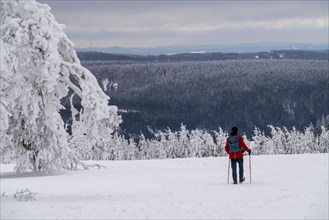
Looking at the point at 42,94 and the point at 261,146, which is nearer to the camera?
the point at 42,94

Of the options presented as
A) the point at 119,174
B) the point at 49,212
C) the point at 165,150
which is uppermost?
the point at 49,212

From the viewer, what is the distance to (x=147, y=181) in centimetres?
1631

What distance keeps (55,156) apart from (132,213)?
32.4 feet

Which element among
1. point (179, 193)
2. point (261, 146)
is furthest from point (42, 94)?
point (261, 146)

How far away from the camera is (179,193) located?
13.0m

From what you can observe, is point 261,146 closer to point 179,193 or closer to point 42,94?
point 42,94

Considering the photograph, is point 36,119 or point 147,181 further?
point 36,119

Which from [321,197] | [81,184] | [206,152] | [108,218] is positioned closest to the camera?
[108,218]

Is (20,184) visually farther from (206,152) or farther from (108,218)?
(206,152)

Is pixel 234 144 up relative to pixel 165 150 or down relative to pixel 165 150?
up

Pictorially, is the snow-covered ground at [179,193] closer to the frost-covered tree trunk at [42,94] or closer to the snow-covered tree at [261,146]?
the frost-covered tree trunk at [42,94]

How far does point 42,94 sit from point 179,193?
7625 millimetres

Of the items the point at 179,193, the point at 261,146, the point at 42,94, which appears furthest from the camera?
the point at 261,146

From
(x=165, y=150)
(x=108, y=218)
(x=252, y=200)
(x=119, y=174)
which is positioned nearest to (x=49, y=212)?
(x=108, y=218)
